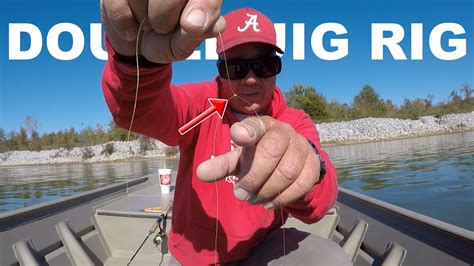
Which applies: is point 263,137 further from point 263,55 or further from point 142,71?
point 263,55

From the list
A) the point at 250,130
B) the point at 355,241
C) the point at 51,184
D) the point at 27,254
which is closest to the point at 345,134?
the point at 51,184

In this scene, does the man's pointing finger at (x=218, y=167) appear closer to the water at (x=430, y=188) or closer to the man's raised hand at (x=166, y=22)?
the man's raised hand at (x=166, y=22)

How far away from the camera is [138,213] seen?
334 centimetres

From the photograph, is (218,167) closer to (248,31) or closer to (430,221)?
(248,31)

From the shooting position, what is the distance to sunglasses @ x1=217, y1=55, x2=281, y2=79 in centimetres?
179

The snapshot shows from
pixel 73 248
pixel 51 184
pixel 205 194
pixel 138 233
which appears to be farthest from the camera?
pixel 51 184

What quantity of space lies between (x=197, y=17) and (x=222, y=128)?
42.3 inches

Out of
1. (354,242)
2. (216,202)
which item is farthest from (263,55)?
(354,242)

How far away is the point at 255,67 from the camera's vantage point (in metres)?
1.79

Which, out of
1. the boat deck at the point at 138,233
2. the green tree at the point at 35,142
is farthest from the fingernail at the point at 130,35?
the green tree at the point at 35,142

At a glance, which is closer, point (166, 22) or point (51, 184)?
point (166, 22)

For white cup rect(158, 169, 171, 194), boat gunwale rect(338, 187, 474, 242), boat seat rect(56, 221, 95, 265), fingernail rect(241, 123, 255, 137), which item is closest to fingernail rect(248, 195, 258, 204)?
fingernail rect(241, 123, 255, 137)

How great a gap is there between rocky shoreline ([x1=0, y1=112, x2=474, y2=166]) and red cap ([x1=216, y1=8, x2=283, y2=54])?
1510 inches

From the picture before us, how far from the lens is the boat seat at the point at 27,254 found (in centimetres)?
224
